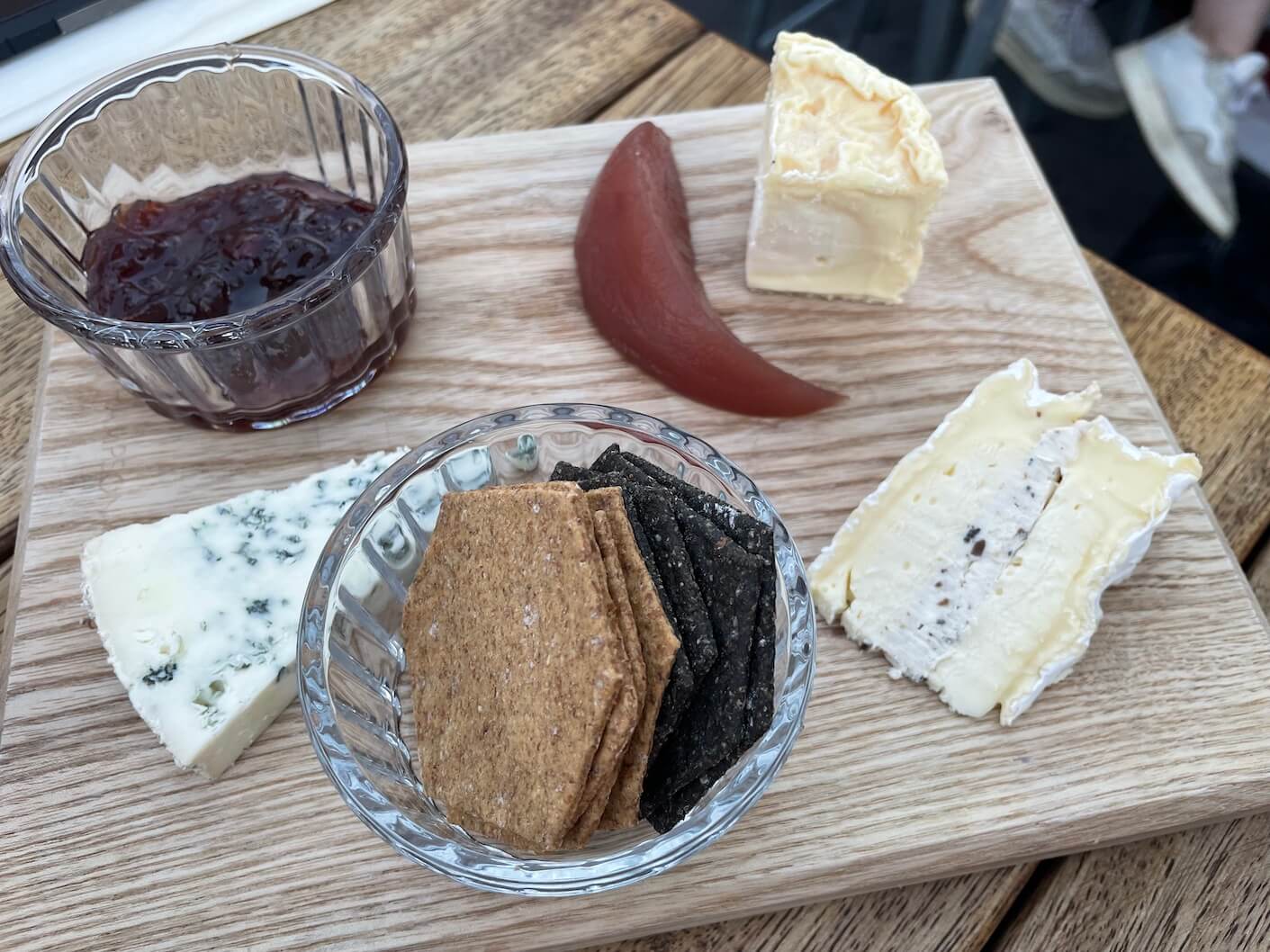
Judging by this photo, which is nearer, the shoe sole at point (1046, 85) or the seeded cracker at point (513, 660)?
the seeded cracker at point (513, 660)

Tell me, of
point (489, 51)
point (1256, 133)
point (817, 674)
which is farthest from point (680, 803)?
point (1256, 133)

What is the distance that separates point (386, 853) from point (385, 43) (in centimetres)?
121

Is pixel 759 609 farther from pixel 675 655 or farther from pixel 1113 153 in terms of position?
pixel 1113 153

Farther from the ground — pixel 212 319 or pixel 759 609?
pixel 212 319

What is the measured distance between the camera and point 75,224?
1255 millimetres

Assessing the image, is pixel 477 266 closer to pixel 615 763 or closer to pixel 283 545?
pixel 283 545

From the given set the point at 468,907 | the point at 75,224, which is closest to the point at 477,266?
the point at 75,224

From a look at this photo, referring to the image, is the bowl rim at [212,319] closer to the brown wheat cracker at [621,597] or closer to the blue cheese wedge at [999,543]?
the brown wheat cracker at [621,597]

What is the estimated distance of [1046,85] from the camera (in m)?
2.54

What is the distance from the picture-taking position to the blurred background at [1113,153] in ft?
7.77

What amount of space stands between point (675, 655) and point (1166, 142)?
209 centimetres

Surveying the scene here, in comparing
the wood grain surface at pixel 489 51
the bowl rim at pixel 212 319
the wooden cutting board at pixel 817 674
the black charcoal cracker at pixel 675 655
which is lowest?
the wooden cutting board at pixel 817 674

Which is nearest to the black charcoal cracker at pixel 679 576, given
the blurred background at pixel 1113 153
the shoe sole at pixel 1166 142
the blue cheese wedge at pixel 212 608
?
the blue cheese wedge at pixel 212 608

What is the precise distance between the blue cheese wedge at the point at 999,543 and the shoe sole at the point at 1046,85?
1724 mm
